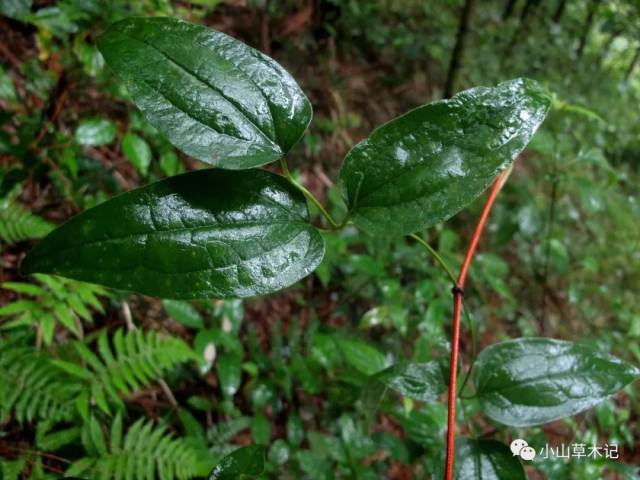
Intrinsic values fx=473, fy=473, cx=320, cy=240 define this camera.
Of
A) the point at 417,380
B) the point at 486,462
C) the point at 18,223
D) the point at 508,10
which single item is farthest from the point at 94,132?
Answer: the point at 508,10

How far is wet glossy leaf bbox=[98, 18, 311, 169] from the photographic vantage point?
0.44 m

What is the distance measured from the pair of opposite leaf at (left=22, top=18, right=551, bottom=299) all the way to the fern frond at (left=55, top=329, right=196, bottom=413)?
717 mm

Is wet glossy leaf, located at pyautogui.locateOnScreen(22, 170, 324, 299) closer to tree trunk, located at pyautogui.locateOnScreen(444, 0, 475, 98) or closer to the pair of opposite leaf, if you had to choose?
the pair of opposite leaf

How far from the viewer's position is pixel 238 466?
0.52 m

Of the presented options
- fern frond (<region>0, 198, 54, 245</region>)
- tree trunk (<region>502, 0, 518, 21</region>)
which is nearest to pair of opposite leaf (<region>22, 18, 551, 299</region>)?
fern frond (<region>0, 198, 54, 245</region>)

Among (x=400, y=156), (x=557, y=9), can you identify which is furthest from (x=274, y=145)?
(x=557, y=9)

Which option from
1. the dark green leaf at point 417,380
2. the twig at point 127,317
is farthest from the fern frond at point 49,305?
the dark green leaf at point 417,380

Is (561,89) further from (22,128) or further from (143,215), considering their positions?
(143,215)

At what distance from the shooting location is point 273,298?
5.95ft

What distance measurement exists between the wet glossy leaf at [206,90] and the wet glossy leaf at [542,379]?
0.45 m

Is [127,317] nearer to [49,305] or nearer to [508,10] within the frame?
[49,305]

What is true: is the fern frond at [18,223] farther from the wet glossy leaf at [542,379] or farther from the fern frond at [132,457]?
the wet glossy leaf at [542,379]

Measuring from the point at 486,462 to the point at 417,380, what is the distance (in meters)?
0.15

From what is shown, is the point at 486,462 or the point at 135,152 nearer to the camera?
the point at 486,462
